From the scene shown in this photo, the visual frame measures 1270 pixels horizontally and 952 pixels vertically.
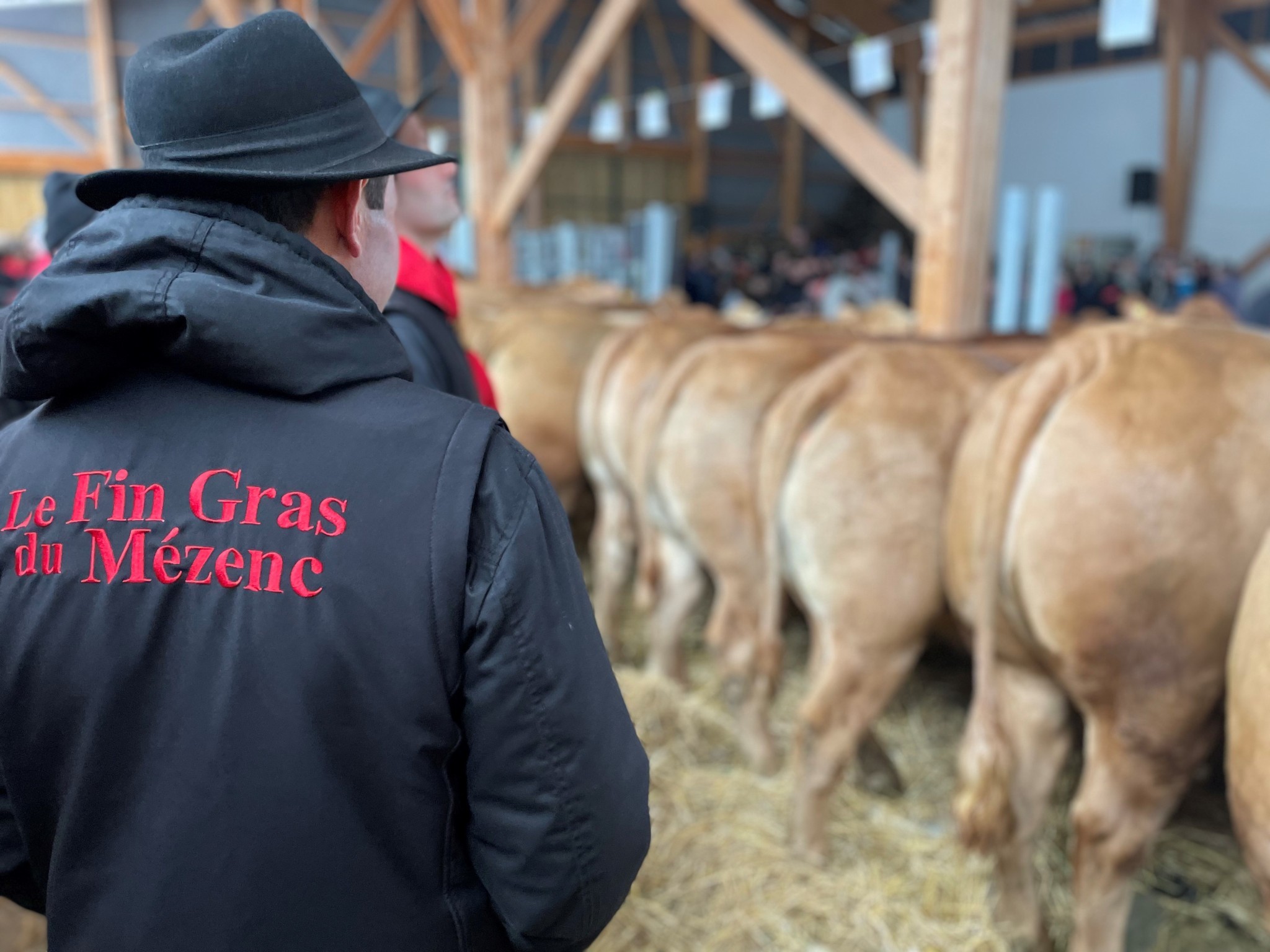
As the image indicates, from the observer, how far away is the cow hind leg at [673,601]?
11.6ft

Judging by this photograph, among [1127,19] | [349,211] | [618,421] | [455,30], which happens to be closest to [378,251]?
[349,211]

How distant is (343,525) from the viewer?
0.79 meters

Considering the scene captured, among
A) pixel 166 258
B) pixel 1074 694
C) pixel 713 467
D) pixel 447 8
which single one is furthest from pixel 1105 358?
pixel 447 8

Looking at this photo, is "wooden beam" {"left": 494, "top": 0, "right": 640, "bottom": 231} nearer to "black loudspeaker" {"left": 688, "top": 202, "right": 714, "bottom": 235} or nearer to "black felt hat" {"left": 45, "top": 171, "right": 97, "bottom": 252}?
"black felt hat" {"left": 45, "top": 171, "right": 97, "bottom": 252}

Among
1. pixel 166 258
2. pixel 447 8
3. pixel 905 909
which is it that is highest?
pixel 447 8

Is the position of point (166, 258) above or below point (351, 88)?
below

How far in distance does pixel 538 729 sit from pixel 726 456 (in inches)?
89.8

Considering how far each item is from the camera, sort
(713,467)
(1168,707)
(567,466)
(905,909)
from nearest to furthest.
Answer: (1168,707)
(905,909)
(713,467)
(567,466)

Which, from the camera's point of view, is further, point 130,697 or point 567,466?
point 567,466

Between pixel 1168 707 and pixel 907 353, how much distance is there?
3.91ft

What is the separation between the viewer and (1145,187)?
1412 centimetres

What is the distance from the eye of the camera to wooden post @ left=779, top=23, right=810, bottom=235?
20625mm

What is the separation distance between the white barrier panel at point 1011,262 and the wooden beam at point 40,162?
17.1 metres

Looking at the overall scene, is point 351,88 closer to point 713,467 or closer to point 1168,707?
point 1168,707
